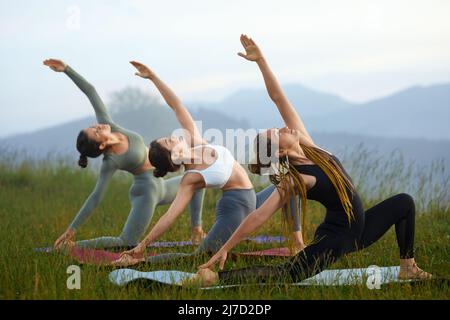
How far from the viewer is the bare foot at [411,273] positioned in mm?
6484

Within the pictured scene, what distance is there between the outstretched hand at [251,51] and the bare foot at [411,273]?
84.2 inches

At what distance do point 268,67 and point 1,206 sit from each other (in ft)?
22.6

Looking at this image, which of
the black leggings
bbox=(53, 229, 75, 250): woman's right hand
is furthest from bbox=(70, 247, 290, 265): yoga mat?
the black leggings

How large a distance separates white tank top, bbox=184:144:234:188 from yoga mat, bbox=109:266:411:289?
1179 mm

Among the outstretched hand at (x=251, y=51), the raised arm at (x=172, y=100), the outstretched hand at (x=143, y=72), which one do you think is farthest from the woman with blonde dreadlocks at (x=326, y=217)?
the outstretched hand at (x=143, y=72)

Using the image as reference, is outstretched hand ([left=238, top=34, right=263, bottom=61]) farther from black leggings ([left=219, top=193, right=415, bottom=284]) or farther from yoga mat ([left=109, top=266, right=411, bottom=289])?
yoga mat ([left=109, top=266, right=411, bottom=289])

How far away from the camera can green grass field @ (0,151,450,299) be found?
5.98 metres

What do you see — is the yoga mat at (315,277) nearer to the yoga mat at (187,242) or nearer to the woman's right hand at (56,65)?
the yoga mat at (187,242)

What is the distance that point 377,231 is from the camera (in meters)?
6.54

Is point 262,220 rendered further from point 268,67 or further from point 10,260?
point 10,260

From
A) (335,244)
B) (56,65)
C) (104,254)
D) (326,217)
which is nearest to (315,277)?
(335,244)

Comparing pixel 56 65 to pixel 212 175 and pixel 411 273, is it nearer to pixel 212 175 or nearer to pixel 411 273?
pixel 212 175

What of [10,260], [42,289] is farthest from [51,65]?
[42,289]

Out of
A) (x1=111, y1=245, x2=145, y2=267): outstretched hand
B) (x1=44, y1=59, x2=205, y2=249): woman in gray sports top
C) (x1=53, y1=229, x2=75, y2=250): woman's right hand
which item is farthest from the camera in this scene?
(x1=44, y1=59, x2=205, y2=249): woman in gray sports top
